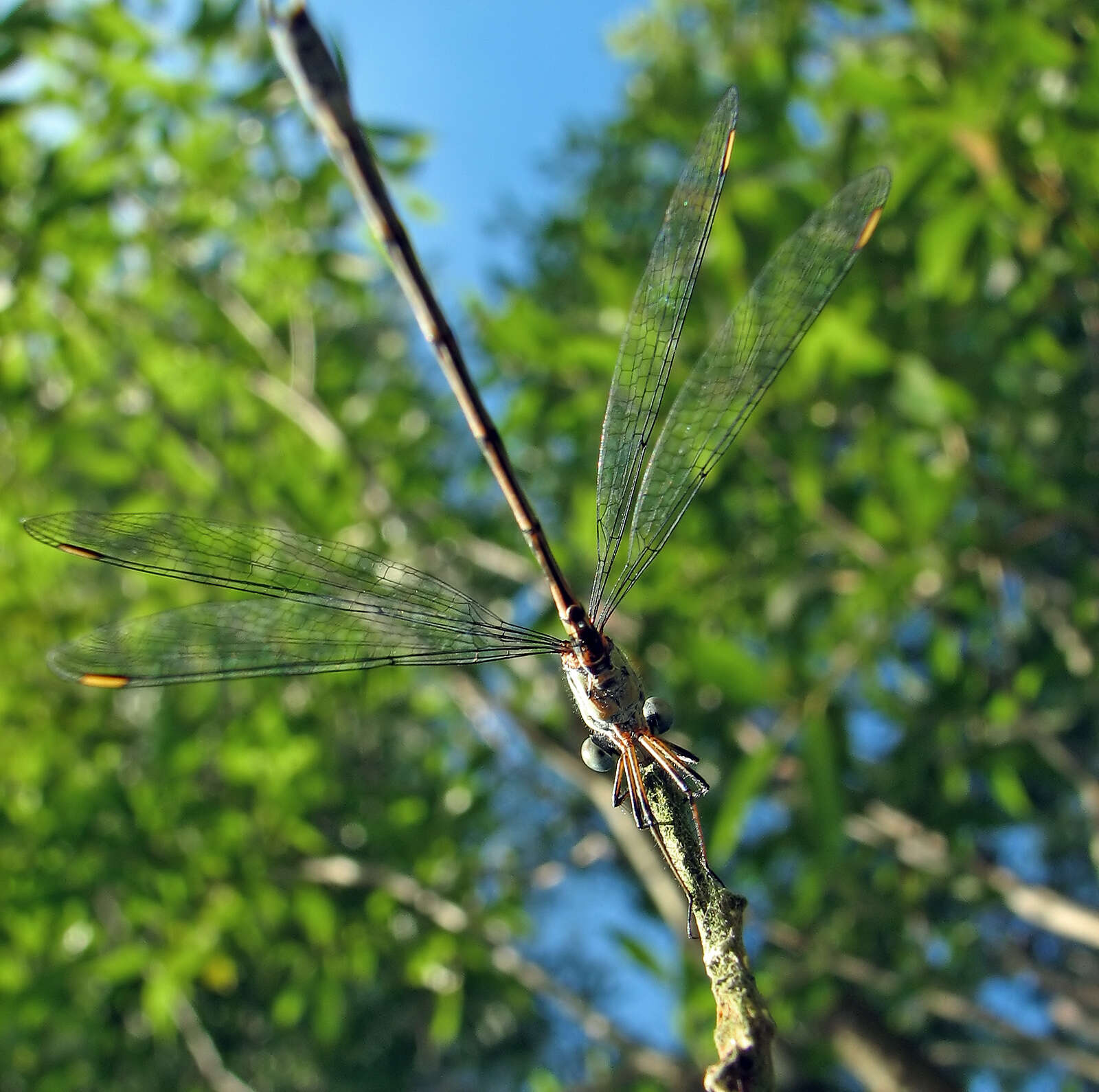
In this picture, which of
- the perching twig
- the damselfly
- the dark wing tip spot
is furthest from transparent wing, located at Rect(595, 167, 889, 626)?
the dark wing tip spot

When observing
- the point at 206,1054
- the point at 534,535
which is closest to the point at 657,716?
the point at 534,535

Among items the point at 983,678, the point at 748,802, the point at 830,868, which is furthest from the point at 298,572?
the point at 983,678

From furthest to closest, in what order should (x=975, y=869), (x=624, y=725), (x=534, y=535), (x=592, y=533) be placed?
(x=592, y=533) → (x=975, y=869) → (x=534, y=535) → (x=624, y=725)

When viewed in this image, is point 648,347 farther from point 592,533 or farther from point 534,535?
point 592,533

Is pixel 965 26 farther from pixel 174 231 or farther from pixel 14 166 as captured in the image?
pixel 14 166

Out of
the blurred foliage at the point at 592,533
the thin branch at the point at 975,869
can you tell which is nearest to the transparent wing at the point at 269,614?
the blurred foliage at the point at 592,533
